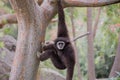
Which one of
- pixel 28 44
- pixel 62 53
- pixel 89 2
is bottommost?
pixel 62 53

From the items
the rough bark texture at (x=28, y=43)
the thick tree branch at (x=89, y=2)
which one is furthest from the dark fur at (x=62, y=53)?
the rough bark texture at (x=28, y=43)

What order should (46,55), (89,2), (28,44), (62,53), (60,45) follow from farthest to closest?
1. (62,53)
2. (60,45)
3. (46,55)
4. (89,2)
5. (28,44)

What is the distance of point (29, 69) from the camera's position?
5945mm

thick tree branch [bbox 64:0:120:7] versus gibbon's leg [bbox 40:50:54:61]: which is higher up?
thick tree branch [bbox 64:0:120:7]

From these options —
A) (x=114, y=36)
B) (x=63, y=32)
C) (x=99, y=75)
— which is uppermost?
(x=63, y=32)

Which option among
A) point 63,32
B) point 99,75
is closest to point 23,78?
point 63,32

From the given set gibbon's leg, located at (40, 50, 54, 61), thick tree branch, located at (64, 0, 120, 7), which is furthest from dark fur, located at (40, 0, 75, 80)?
thick tree branch, located at (64, 0, 120, 7)

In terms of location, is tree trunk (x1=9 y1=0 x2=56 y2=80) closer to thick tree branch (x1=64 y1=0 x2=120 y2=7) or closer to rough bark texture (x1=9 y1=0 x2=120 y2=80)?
rough bark texture (x1=9 y1=0 x2=120 y2=80)

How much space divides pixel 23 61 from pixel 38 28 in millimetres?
648

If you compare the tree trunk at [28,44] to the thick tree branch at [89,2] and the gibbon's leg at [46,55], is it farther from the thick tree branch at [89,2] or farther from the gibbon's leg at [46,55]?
the thick tree branch at [89,2]

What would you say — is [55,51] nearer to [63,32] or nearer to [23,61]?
[63,32]

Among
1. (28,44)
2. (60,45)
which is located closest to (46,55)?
(60,45)

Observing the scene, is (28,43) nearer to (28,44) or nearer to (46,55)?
(28,44)

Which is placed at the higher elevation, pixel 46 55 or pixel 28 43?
pixel 28 43
